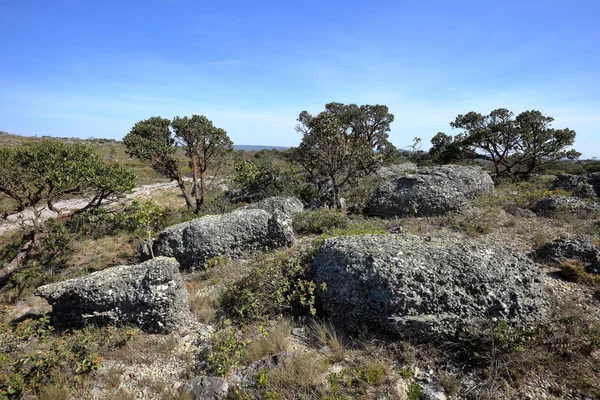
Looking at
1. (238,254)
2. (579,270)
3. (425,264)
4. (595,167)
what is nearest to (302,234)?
(238,254)

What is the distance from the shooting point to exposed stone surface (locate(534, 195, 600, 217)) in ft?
32.9

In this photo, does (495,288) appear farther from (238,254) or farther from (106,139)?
(106,139)

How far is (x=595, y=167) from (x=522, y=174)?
633 inches

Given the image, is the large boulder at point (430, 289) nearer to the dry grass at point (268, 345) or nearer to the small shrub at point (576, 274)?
the dry grass at point (268, 345)

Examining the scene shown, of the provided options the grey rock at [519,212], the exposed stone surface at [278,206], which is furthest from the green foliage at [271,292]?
the grey rock at [519,212]

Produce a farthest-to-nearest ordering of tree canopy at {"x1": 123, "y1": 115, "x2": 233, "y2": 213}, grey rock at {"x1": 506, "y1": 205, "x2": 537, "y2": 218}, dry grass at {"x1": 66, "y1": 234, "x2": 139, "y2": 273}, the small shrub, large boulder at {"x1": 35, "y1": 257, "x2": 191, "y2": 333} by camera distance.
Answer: tree canopy at {"x1": 123, "y1": 115, "x2": 233, "y2": 213} → grey rock at {"x1": 506, "y1": 205, "x2": 537, "y2": 218} → dry grass at {"x1": 66, "y1": 234, "x2": 139, "y2": 273} → the small shrub → large boulder at {"x1": 35, "y1": 257, "x2": 191, "y2": 333}

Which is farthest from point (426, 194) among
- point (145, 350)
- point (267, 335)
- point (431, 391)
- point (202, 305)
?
point (145, 350)

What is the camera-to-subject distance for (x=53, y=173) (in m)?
7.62

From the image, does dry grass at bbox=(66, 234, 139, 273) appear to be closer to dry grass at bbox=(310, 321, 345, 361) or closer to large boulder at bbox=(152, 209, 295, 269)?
large boulder at bbox=(152, 209, 295, 269)

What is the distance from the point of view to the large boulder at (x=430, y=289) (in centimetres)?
428

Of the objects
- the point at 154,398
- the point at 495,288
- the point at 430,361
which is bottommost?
the point at 154,398

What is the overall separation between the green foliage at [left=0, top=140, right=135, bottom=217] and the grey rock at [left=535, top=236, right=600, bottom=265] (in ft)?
40.9

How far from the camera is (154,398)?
3812mm

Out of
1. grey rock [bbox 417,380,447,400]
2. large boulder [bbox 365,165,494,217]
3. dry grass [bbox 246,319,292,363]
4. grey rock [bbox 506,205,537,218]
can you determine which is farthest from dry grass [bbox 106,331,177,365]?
grey rock [bbox 506,205,537,218]
